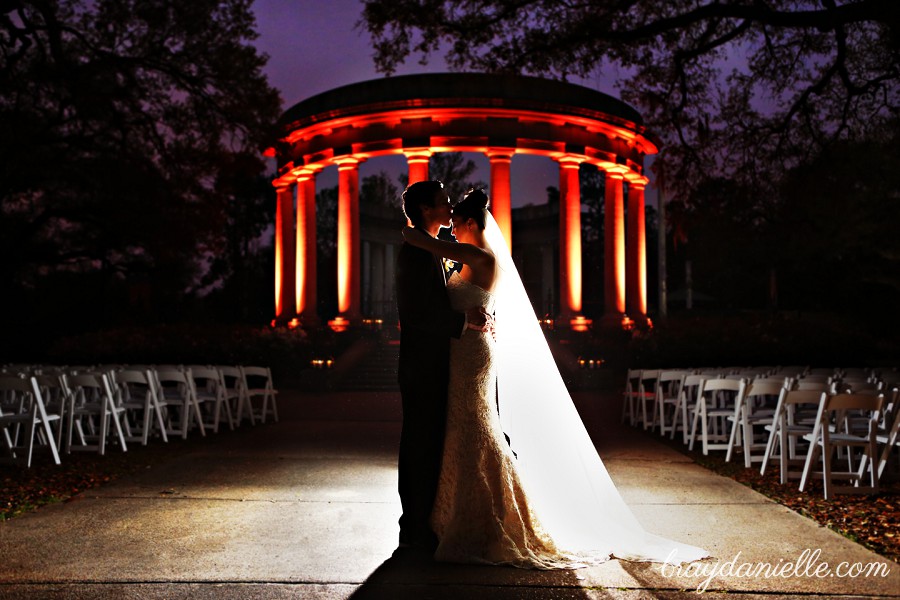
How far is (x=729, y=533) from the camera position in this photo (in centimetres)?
766

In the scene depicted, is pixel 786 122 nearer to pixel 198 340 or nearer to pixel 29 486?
pixel 29 486

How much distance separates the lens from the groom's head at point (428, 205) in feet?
23.3

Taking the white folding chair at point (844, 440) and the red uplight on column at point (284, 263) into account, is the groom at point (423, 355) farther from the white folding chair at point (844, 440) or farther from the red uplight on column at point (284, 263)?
the red uplight on column at point (284, 263)

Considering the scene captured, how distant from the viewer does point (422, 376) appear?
279 inches

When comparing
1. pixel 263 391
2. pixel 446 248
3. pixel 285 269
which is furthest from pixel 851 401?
pixel 285 269

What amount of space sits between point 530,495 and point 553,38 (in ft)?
32.7

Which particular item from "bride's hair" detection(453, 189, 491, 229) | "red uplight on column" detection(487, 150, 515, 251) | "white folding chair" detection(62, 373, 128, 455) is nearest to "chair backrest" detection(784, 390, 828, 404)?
"bride's hair" detection(453, 189, 491, 229)

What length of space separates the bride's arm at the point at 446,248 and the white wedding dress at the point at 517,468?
Result: 252mm

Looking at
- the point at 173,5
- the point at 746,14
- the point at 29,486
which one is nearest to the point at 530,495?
the point at 29,486

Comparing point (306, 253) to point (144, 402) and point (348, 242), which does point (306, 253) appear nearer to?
point (348, 242)

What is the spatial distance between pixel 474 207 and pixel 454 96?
1061 inches

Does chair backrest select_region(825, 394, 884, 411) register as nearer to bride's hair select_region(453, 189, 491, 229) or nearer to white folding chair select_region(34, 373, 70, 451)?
bride's hair select_region(453, 189, 491, 229)

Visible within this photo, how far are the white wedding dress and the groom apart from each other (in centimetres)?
8

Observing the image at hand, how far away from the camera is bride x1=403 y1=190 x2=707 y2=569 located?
265 inches
